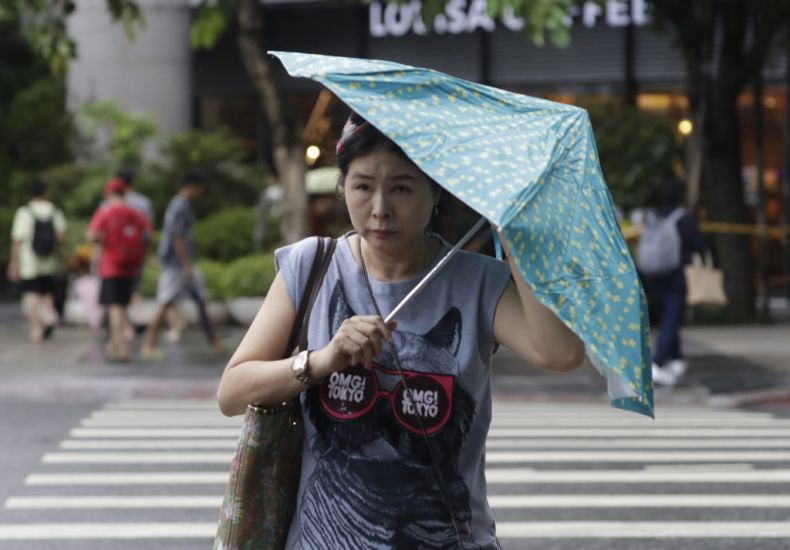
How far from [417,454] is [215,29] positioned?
11569 millimetres

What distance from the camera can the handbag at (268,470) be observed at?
9.66 feet

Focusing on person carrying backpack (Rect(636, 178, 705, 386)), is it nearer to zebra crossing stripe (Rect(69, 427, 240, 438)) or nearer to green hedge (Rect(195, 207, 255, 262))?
zebra crossing stripe (Rect(69, 427, 240, 438))

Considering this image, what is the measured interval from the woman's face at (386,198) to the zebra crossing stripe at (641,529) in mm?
4186

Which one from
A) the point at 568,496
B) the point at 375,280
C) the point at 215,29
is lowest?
the point at 568,496

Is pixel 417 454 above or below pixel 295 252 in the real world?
below

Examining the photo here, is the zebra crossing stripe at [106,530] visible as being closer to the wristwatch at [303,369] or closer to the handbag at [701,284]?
the wristwatch at [303,369]

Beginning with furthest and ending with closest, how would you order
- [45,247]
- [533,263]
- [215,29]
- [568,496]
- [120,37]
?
[120,37]
[45,247]
[215,29]
[568,496]
[533,263]

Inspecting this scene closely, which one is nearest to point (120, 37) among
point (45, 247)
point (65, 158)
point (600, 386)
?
point (65, 158)

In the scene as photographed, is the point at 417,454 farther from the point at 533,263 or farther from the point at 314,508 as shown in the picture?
the point at 533,263

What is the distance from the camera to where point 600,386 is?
42.4 ft

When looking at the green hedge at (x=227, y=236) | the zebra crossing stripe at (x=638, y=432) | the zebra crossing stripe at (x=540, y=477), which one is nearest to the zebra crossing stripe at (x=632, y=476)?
the zebra crossing stripe at (x=540, y=477)

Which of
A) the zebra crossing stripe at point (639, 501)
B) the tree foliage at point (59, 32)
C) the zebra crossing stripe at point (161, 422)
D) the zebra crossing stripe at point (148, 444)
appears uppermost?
the tree foliage at point (59, 32)

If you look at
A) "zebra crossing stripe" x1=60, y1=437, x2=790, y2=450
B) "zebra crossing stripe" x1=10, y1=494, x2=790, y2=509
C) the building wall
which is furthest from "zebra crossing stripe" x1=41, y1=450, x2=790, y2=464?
the building wall

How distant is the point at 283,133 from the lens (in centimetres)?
1499
